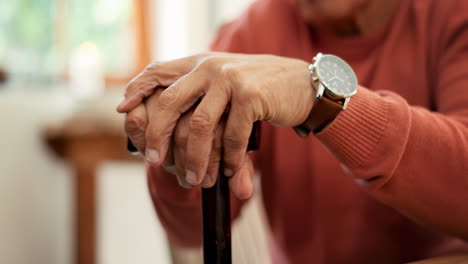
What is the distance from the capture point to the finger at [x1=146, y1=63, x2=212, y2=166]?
629 millimetres

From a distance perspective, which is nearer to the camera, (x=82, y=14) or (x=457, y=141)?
(x=457, y=141)

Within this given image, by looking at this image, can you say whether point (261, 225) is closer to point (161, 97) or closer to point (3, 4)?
point (161, 97)

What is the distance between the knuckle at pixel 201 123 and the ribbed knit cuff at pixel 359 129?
177 mm

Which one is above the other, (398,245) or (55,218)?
(398,245)

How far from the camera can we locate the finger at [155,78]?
2.25 ft

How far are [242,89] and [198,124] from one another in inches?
2.6

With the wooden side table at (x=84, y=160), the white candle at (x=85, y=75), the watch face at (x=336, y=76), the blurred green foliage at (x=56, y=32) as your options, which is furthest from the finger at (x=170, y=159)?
the white candle at (x=85, y=75)

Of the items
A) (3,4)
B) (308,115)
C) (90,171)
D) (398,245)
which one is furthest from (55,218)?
(308,115)

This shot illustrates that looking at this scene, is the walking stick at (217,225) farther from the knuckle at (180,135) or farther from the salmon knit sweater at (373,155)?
the salmon knit sweater at (373,155)

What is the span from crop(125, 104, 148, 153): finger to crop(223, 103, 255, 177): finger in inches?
4.8

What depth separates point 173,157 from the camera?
2.27 feet

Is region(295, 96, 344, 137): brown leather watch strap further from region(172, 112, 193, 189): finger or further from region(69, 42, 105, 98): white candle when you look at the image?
region(69, 42, 105, 98): white candle

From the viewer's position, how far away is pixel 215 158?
0.64m

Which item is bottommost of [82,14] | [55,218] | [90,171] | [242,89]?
[55,218]
